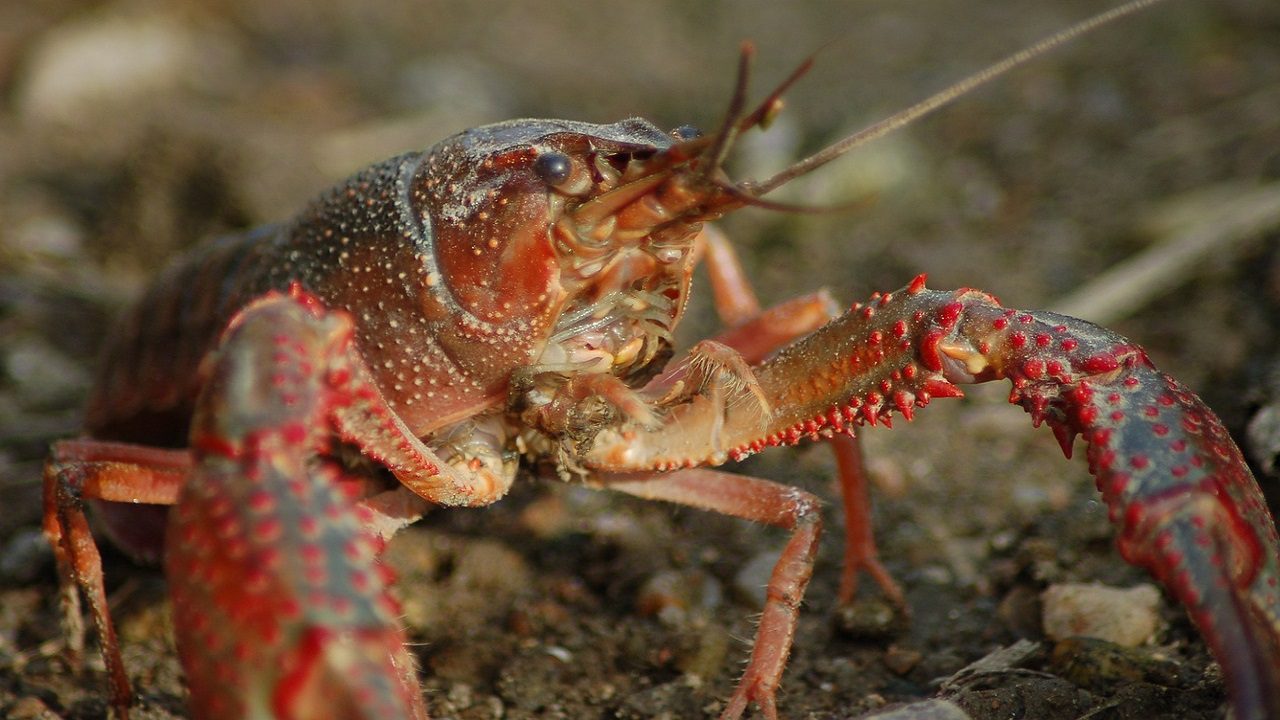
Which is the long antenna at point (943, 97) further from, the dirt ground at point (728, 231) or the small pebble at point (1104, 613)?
the small pebble at point (1104, 613)

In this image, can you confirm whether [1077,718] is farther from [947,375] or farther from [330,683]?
[330,683]

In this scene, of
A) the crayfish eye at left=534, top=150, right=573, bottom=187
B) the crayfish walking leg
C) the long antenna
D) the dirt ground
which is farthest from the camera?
the dirt ground

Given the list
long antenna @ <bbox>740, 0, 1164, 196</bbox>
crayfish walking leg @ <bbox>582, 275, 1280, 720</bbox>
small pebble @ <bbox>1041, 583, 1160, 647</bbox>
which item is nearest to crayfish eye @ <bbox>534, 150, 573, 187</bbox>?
long antenna @ <bbox>740, 0, 1164, 196</bbox>

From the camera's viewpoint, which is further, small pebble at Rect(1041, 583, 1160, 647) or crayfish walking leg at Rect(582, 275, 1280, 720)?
small pebble at Rect(1041, 583, 1160, 647)

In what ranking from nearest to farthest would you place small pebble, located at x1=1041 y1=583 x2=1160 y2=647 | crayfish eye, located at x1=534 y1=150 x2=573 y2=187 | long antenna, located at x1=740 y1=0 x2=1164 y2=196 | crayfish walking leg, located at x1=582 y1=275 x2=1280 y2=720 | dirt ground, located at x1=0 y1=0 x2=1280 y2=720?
crayfish walking leg, located at x1=582 y1=275 x2=1280 y2=720, long antenna, located at x1=740 y1=0 x2=1164 y2=196, crayfish eye, located at x1=534 y1=150 x2=573 y2=187, small pebble, located at x1=1041 y1=583 x2=1160 y2=647, dirt ground, located at x1=0 y1=0 x2=1280 y2=720

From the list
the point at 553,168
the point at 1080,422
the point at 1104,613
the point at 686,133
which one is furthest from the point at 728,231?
the point at 1080,422

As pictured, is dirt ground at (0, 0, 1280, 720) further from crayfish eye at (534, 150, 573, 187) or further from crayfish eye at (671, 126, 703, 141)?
crayfish eye at (534, 150, 573, 187)
